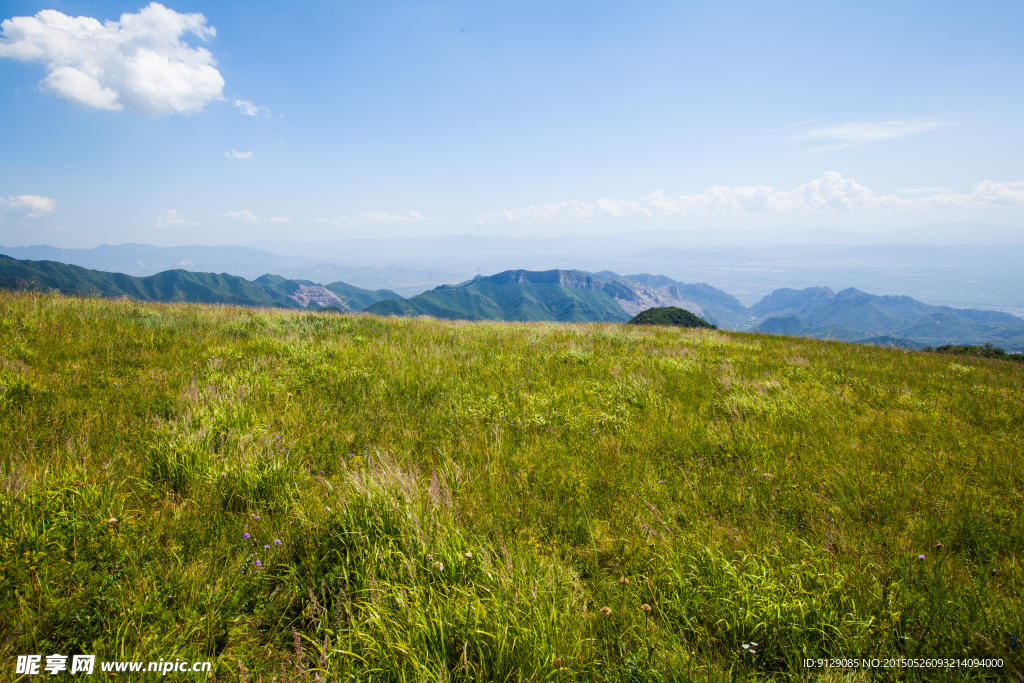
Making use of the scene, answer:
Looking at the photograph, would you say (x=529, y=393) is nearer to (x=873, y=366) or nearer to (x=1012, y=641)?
(x=1012, y=641)

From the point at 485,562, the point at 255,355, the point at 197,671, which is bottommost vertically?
the point at 197,671

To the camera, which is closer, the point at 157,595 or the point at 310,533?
the point at 157,595

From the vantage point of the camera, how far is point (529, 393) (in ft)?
21.7

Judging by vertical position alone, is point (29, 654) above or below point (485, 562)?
below

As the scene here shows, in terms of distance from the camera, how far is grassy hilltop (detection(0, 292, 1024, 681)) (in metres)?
2.18

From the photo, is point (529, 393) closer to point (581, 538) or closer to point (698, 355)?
point (581, 538)

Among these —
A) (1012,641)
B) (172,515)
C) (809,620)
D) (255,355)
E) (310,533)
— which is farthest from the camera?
(255,355)

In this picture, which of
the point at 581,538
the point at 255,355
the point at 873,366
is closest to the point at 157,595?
the point at 581,538

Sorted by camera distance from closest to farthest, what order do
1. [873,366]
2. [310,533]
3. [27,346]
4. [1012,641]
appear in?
[1012,641] < [310,533] < [27,346] < [873,366]

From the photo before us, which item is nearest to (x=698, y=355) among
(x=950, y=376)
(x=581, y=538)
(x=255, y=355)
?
Answer: (x=950, y=376)

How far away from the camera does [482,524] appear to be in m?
3.22

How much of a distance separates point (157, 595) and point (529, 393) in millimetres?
4936

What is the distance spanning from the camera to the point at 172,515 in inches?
123

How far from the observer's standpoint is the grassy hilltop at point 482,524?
2.18 metres
